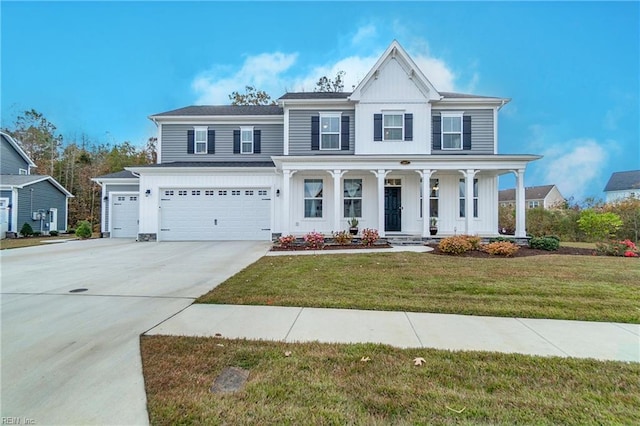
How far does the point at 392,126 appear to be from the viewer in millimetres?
12820

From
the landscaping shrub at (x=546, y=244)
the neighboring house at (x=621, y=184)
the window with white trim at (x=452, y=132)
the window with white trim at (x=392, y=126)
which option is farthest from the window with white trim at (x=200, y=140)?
the neighboring house at (x=621, y=184)

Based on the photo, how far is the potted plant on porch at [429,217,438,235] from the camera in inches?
484

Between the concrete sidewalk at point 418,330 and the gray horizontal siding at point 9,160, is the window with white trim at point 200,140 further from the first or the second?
the gray horizontal siding at point 9,160

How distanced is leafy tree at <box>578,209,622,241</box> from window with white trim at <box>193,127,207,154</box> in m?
19.0

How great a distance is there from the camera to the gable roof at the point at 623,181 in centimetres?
3547

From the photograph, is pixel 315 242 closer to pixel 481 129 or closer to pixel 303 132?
pixel 303 132

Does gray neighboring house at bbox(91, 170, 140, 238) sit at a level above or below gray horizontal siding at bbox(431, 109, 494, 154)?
below

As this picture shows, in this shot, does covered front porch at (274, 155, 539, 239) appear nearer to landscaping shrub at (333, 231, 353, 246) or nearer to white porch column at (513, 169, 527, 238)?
white porch column at (513, 169, 527, 238)

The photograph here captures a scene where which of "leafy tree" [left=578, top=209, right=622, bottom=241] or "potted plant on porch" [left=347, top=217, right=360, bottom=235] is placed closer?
"potted plant on porch" [left=347, top=217, right=360, bottom=235]

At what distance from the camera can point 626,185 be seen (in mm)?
36469

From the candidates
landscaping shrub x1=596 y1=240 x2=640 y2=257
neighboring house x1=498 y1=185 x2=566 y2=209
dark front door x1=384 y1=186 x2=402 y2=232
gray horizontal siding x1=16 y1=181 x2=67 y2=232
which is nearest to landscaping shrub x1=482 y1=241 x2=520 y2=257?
landscaping shrub x1=596 y1=240 x2=640 y2=257

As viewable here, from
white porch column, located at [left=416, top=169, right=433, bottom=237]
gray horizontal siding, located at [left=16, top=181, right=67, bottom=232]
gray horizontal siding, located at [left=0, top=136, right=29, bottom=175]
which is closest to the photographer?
white porch column, located at [left=416, top=169, right=433, bottom=237]

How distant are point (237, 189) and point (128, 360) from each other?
11.2 meters

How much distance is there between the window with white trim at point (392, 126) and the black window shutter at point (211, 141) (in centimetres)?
843
